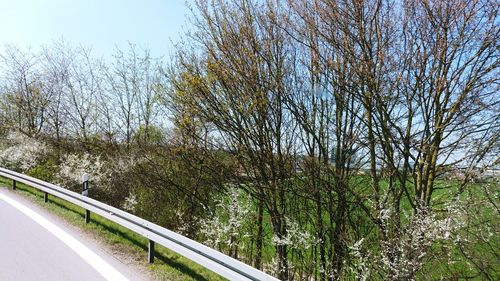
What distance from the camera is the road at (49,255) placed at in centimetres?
462

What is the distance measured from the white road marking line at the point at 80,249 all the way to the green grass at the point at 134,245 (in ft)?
1.42

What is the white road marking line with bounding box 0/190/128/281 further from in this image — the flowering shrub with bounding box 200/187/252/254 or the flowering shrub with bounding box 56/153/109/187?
the flowering shrub with bounding box 56/153/109/187

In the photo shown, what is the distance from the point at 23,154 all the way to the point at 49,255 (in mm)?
14804

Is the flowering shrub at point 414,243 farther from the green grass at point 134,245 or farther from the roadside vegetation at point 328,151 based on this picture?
the green grass at point 134,245

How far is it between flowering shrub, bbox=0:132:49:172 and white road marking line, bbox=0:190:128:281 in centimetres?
974

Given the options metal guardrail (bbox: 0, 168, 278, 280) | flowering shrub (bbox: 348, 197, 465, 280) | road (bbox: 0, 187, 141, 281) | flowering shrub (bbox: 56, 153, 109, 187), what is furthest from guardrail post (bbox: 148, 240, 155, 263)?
flowering shrub (bbox: 56, 153, 109, 187)

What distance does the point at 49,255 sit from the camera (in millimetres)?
5344

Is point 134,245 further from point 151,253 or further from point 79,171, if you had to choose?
point 79,171

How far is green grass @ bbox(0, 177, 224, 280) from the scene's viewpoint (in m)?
5.02

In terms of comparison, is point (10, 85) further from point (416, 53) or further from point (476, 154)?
point (476, 154)

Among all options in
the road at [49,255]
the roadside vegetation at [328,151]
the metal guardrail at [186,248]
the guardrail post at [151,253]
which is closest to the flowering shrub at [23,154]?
the roadside vegetation at [328,151]

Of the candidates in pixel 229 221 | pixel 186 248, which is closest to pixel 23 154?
pixel 229 221

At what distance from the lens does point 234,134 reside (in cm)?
1148

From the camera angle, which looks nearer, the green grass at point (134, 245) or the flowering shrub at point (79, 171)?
the green grass at point (134, 245)
